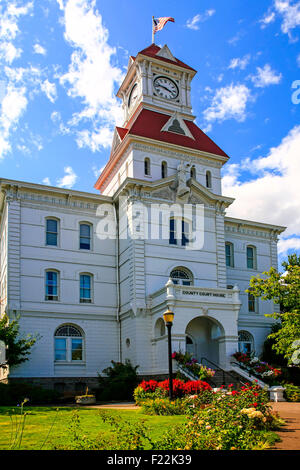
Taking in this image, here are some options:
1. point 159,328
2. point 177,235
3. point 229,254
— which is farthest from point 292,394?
point 229,254

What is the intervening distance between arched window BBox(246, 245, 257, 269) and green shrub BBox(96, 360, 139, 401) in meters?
14.5

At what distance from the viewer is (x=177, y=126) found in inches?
1411

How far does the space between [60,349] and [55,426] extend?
53.3ft

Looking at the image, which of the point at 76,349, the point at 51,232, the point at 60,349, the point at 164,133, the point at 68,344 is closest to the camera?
the point at 60,349

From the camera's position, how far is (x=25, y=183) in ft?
98.9

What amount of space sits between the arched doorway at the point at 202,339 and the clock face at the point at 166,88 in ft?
59.8

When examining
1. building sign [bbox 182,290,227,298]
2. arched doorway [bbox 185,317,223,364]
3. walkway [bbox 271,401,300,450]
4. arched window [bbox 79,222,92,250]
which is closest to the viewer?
walkway [bbox 271,401,300,450]

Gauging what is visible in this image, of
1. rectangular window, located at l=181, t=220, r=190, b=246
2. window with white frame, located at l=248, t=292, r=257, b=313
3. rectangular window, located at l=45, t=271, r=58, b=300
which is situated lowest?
window with white frame, located at l=248, t=292, r=257, b=313

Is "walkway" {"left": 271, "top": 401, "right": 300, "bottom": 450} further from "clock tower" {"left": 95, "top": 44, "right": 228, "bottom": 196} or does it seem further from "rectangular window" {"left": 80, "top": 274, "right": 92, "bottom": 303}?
"clock tower" {"left": 95, "top": 44, "right": 228, "bottom": 196}

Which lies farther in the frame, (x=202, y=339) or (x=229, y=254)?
(x=229, y=254)

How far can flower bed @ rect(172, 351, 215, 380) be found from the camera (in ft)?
80.5

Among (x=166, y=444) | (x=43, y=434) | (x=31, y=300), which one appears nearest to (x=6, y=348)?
(x=31, y=300)

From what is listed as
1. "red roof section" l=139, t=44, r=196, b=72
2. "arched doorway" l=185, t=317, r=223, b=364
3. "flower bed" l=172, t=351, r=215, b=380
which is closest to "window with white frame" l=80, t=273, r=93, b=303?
"arched doorway" l=185, t=317, r=223, b=364

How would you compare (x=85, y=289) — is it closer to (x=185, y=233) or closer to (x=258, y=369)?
(x=185, y=233)
